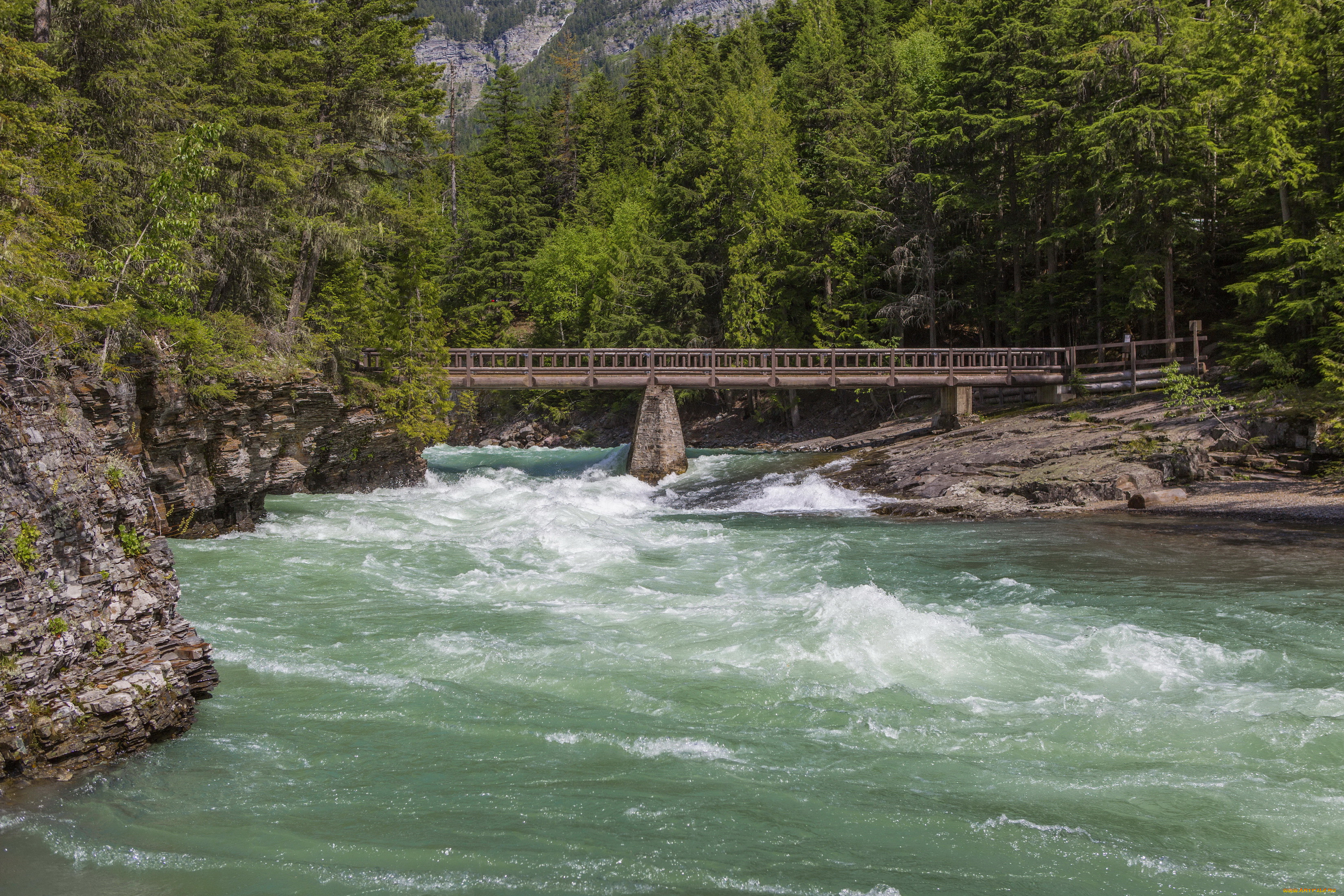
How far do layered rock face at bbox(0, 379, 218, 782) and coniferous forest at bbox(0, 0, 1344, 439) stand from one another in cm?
91

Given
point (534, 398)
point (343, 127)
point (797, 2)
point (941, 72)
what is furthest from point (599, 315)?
point (797, 2)

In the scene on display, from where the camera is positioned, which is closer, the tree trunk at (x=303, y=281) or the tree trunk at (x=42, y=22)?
the tree trunk at (x=42, y=22)

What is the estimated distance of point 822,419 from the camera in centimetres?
4312

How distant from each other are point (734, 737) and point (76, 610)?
5.28 metres

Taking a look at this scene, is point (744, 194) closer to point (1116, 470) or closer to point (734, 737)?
point (1116, 470)

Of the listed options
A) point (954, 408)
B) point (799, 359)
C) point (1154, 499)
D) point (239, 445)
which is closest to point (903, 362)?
point (954, 408)

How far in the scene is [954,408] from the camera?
103ft

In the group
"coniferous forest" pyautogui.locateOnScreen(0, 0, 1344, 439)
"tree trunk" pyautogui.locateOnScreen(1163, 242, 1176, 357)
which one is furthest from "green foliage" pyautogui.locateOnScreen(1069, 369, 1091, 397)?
"coniferous forest" pyautogui.locateOnScreen(0, 0, 1344, 439)

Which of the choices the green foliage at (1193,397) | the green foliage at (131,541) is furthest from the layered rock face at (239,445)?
the green foliage at (1193,397)

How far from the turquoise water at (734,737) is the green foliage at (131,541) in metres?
1.55

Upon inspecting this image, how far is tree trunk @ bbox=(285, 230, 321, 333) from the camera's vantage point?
2327 centimetres

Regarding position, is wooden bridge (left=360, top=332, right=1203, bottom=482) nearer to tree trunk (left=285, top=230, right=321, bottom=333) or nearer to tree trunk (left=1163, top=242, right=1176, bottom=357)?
tree trunk (left=1163, top=242, right=1176, bottom=357)

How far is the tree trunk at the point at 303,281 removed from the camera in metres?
23.3

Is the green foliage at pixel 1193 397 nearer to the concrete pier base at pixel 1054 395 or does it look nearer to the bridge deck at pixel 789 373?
the concrete pier base at pixel 1054 395
